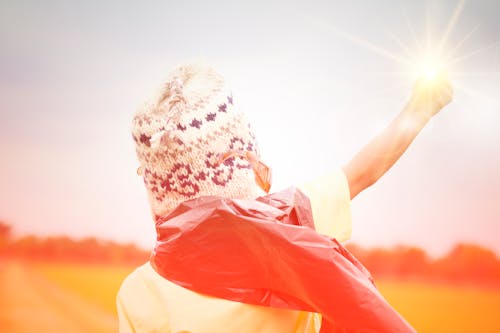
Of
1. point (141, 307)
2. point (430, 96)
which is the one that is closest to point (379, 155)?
point (430, 96)

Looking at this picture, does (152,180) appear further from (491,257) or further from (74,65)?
(491,257)

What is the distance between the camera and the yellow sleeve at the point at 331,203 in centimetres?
78

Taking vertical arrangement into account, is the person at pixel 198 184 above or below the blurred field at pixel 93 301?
Answer: above

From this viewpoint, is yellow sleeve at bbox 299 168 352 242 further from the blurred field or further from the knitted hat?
the blurred field

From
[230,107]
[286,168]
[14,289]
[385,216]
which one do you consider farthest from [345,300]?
[14,289]

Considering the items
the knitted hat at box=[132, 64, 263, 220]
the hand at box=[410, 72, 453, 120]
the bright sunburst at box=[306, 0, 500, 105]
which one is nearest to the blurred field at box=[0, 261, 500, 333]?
the bright sunburst at box=[306, 0, 500, 105]

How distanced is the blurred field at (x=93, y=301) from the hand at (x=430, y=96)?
102cm

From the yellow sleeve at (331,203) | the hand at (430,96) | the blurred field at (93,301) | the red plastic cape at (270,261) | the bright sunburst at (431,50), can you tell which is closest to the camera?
the red plastic cape at (270,261)

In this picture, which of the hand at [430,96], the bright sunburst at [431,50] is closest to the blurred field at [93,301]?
the bright sunburst at [431,50]

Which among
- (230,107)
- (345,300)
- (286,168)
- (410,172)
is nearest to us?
(345,300)

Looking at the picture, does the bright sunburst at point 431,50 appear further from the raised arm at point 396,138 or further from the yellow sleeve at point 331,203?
the yellow sleeve at point 331,203

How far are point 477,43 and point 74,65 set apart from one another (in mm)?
Result: 1208

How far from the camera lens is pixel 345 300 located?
0.67 meters

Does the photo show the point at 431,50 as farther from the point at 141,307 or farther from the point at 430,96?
the point at 141,307
